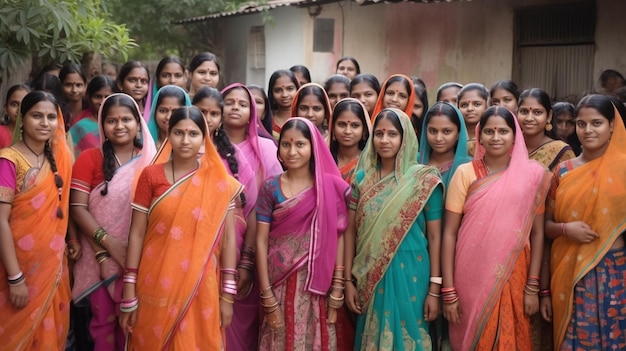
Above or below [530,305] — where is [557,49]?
above

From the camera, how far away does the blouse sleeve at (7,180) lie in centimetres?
339

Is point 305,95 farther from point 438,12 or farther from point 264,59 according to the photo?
point 264,59

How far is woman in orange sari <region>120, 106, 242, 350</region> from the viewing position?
11.2 feet

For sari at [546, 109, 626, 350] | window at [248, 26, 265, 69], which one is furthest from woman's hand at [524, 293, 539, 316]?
window at [248, 26, 265, 69]

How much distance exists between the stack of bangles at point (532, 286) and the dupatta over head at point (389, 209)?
707mm

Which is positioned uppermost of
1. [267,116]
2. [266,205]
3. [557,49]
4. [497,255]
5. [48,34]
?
[557,49]

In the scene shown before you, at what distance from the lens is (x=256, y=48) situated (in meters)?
13.3

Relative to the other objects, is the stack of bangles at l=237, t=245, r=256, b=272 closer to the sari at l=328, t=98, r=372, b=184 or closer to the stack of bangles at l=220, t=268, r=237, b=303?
the stack of bangles at l=220, t=268, r=237, b=303

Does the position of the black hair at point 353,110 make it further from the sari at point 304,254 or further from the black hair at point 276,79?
the black hair at point 276,79

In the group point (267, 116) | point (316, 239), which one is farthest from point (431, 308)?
point (267, 116)

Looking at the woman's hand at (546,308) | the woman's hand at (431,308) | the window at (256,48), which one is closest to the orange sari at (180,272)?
the woman's hand at (431,308)

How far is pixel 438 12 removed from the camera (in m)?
9.43

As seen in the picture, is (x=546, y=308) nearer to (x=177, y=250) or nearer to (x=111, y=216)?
(x=177, y=250)

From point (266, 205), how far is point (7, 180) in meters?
1.31
